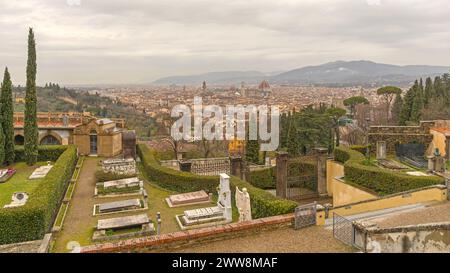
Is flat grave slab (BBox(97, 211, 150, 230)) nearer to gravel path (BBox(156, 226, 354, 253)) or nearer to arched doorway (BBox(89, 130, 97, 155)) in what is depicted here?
gravel path (BBox(156, 226, 354, 253))

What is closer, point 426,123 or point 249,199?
point 249,199

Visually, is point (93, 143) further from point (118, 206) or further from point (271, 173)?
point (118, 206)

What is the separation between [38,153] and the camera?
2514 cm

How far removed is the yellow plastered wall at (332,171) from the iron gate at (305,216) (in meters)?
11.9

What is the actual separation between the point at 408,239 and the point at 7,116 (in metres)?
23.7

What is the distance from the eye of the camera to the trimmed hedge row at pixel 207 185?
38.9 feet

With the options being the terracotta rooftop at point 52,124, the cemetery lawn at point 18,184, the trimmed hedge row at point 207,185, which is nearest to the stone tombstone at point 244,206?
the trimmed hedge row at point 207,185

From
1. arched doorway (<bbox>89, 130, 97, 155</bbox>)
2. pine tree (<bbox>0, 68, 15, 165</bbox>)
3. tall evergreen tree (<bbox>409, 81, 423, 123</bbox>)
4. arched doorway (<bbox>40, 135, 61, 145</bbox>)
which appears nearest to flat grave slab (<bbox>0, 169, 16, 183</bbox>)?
pine tree (<bbox>0, 68, 15, 165</bbox>)

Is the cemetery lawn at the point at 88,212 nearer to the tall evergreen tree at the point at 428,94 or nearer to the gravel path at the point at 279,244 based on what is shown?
the gravel path at the point at 279,244

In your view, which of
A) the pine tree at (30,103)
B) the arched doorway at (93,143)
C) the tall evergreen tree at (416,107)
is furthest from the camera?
the tall evergreen tree at (416,107)

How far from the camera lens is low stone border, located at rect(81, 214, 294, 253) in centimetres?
801

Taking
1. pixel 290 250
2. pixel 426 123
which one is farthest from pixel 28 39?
pixel 426 123

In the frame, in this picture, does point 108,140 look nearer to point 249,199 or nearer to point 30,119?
point 30,119

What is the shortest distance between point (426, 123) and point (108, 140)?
68.7 feet
